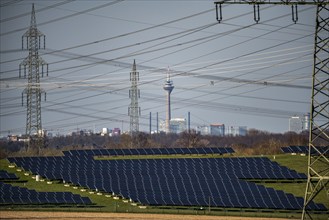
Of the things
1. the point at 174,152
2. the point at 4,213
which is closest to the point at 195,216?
the point at 4,213

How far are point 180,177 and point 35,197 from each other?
65.4 ft

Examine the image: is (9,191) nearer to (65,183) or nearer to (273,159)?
(65,183)

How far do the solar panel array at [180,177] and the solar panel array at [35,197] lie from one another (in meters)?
6.03

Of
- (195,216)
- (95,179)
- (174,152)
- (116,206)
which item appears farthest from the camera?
(174,152)

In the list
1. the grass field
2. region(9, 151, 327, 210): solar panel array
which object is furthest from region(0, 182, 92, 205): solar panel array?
region(9, 151, 327, 210): solar panel array

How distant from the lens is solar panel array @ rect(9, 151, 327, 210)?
93.2 metres

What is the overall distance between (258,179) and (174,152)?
25412mm

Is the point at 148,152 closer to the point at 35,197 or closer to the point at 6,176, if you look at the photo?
the point at 6,176

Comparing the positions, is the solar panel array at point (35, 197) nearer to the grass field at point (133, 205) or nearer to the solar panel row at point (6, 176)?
the grass field at point (133, 205)

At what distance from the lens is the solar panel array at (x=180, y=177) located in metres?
93.2

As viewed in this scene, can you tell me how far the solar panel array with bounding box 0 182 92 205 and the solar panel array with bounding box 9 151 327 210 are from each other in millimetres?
6028

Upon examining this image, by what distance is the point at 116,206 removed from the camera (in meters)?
93.7

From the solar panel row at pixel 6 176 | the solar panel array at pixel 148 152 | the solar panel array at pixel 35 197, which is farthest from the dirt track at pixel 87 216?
the solar panel array at pixel 148 152

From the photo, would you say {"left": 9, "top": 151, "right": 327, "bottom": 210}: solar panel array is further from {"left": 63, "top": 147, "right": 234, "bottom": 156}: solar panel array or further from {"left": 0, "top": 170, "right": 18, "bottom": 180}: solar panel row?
{"left": 63, "top": 147, "right": 234, "bottom": 156}: solar panel array
